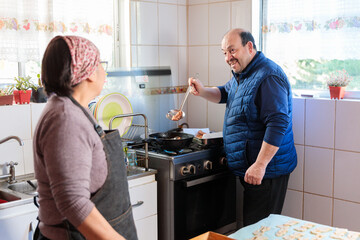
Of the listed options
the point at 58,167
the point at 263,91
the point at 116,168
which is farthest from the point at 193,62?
the point at 58,167

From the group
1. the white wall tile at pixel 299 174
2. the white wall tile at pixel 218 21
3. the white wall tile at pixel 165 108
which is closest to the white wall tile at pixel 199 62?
the white wall tile at pixel 218 21

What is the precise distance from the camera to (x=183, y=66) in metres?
3.32

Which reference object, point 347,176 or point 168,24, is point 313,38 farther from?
point 168,24

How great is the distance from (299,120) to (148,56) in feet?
3.56

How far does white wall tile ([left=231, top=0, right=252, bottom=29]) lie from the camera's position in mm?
2938

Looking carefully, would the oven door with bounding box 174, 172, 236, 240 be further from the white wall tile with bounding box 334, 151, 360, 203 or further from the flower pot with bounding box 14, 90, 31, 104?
the flower pot with bounding box 14, 90, 31, 104

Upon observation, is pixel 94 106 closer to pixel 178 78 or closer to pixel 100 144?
pixel 178 78

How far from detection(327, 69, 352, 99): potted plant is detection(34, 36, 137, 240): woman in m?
1.63

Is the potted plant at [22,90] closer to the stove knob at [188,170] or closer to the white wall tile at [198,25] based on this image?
the stove knob at [188,170]

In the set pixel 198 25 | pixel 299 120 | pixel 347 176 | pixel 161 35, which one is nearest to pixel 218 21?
pixel 198 25

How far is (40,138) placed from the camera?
3.85 ft

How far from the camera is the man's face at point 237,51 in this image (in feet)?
8.10

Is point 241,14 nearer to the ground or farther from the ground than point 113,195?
farther from the ground

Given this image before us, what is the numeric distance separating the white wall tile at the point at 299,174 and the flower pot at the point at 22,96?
1586 mm
